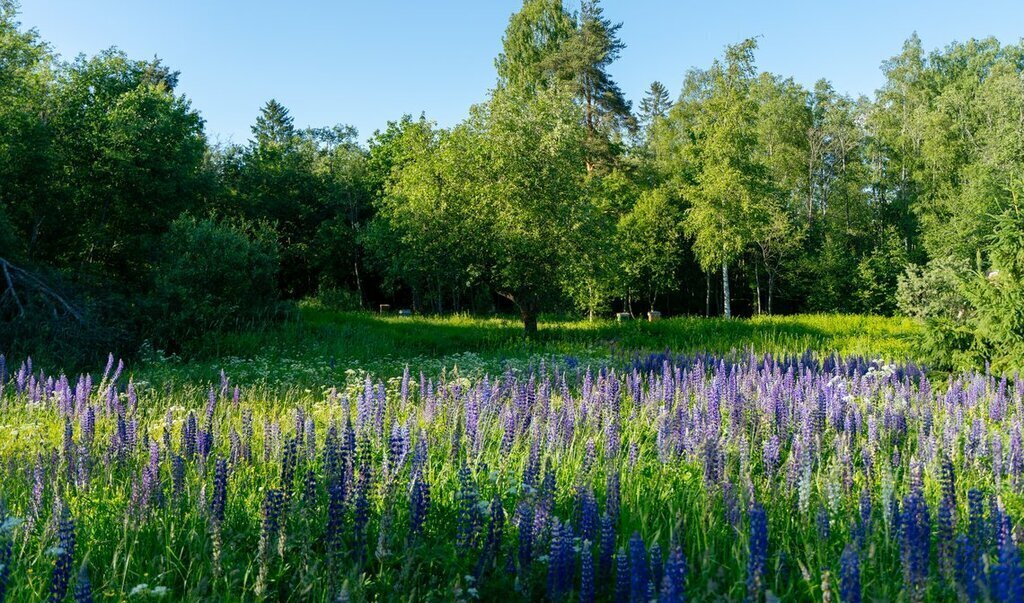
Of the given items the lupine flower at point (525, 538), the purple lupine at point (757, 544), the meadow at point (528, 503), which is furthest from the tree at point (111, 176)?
the purple lupine at point (757, 544)

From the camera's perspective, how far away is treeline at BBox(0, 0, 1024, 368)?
47.5 ft

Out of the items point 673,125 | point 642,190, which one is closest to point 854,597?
point 642,190

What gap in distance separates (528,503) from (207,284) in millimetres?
13743

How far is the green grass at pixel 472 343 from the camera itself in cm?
1088

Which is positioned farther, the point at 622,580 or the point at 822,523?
the point at 822,523

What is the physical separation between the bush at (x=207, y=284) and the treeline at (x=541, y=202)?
56 millimetres

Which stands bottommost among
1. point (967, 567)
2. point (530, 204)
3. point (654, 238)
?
point (967, 567)

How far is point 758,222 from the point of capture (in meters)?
28.0

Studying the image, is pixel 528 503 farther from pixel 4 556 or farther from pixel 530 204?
pixel 530 204

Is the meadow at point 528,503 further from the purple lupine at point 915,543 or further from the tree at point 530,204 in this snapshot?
the tree at point 530,204

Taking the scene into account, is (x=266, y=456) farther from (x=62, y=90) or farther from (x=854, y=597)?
(x=62, y=90)

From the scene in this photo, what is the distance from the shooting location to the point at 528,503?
2934 millimetres

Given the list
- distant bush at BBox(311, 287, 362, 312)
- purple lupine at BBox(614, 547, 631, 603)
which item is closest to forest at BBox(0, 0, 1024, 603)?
purple lupine at BBox(614, 547, 631, 603)

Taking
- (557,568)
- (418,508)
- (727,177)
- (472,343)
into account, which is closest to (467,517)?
(418,508)
